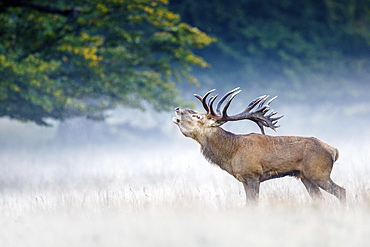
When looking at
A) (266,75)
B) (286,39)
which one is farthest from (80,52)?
(266,75)

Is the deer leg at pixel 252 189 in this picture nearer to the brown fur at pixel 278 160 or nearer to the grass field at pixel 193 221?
the brown fur at pixel 278 160

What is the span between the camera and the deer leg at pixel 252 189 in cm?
875

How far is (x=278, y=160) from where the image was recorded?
350 inches

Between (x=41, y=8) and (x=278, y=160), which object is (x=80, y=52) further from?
(x=278, y=160)

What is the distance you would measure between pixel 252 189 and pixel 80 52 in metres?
10.3

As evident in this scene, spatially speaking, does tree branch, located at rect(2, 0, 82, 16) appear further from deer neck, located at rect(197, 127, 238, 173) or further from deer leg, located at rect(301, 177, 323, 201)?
deer leg, located at rect(301, 177, 323, 201)

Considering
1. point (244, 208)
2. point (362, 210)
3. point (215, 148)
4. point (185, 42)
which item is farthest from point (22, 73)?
point (362, 210)

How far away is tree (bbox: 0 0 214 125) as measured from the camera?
18.0 m

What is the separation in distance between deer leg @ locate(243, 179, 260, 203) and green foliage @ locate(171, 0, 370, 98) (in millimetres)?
20157

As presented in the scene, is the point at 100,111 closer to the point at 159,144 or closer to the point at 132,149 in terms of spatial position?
the point at 132,149

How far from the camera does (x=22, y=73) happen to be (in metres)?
17.0

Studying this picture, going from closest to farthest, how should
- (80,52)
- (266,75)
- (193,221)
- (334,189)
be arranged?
(193,221) < (334,189) < (80,52) < (266,75)

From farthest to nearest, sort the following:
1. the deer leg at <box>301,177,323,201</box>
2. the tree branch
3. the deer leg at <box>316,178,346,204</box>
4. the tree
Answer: the tree branch < the tree < the deer leg at <box>301,177,323,201</box> < the deer leg at <box>316,178,346,204</box>

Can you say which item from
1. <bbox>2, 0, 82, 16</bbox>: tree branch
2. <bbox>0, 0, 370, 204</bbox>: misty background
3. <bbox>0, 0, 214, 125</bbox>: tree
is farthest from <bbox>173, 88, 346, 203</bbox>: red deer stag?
<bbox>0, 0, 370, 204</bbox>: misty background
